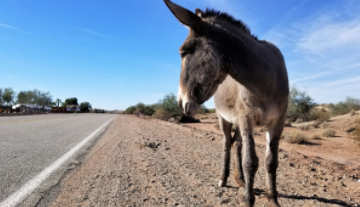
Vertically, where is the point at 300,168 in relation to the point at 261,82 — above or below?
below

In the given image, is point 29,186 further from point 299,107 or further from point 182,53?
point 299,107

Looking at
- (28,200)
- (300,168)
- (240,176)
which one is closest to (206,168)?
(240,176)

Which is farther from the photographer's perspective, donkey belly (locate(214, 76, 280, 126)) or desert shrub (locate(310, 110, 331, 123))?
desert shrub (locate(310, 110, 331, 123))

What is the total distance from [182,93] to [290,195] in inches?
106

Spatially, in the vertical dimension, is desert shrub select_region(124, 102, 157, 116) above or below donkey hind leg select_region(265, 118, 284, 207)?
above

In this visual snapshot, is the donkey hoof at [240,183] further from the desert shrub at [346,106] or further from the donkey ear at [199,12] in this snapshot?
the desert shrub at [346,106]

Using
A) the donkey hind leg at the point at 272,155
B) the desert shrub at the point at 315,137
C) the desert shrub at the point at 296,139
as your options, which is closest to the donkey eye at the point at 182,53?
the donkey hind leg at the point at 272,155

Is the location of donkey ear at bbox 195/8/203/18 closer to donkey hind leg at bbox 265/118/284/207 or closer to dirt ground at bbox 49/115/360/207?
donkey hind leg at bbox 265/118/284/207

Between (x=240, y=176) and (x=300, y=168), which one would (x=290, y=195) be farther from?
(x=300, y=168)

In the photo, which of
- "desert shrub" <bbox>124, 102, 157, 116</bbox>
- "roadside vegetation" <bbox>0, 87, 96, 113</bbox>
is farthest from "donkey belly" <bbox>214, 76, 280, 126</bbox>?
"roadside vegetation" <bbox>0, 87, 96, 113</bbox>

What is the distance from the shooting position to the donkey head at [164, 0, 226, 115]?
2.45m

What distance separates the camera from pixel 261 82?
2.82 m

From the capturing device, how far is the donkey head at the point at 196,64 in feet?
8.04

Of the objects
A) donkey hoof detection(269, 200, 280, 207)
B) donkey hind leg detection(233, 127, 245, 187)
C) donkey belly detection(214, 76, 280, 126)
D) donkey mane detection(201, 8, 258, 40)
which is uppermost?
donkey mane detection(201, 8, 258, 40)
